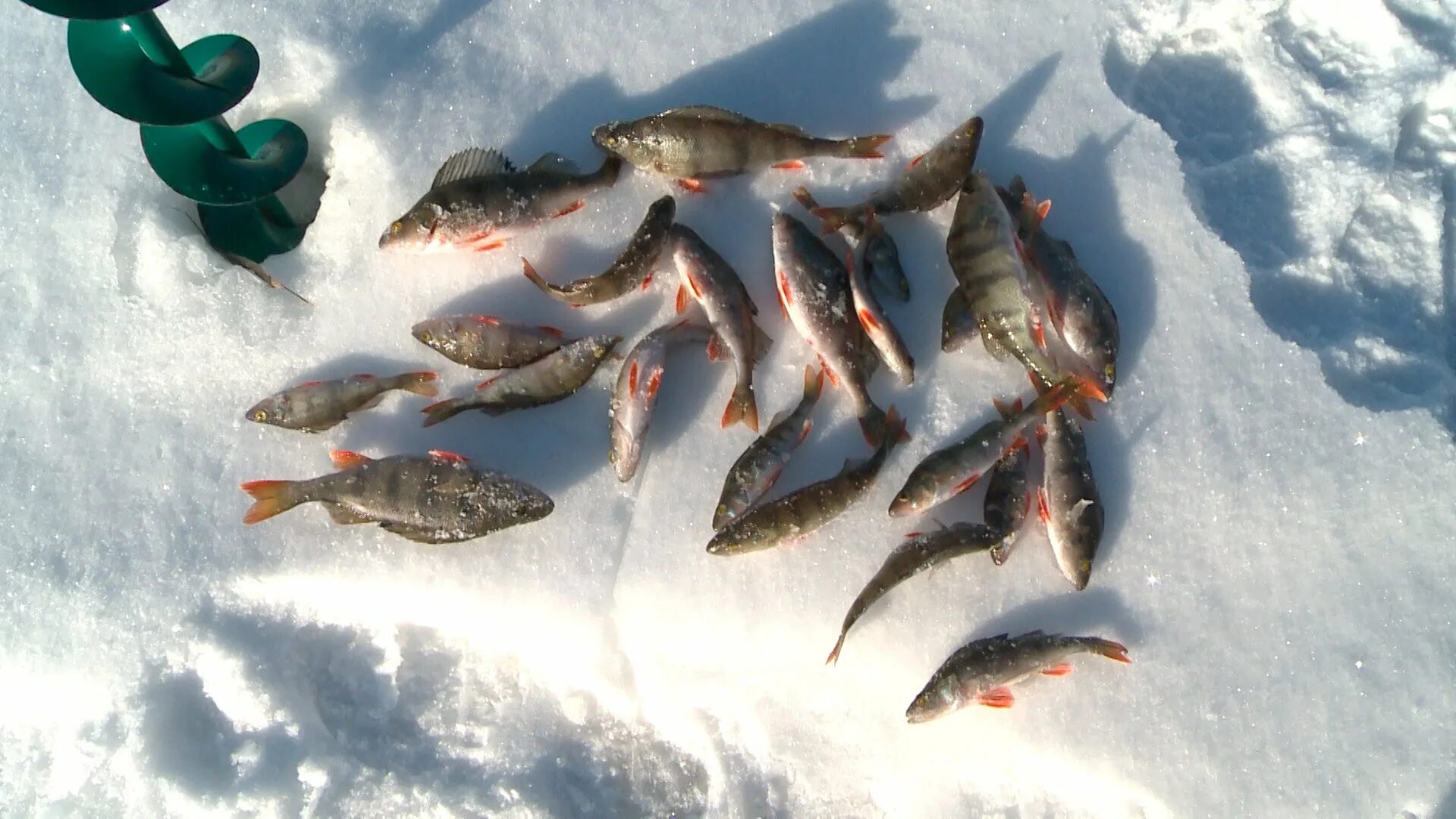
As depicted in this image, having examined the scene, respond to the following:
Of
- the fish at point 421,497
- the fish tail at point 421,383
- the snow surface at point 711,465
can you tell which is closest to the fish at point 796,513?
the snow surface at point 711,465

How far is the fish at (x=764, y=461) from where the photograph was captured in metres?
3.47

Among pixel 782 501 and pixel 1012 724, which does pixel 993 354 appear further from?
pixel 1012 724

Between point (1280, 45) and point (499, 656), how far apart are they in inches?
172

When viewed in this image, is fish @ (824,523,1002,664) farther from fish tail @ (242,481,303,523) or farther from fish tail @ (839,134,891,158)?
fish tail @ (242,481,303,523)

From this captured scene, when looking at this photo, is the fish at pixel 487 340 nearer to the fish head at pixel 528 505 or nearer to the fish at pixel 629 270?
the fish at pixel 629 270

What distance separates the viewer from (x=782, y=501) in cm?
345

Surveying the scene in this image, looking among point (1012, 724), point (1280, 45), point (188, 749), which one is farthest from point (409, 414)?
point (1280, 45)

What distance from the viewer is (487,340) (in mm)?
3576

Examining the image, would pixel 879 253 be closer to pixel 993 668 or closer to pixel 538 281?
pixel 538 281

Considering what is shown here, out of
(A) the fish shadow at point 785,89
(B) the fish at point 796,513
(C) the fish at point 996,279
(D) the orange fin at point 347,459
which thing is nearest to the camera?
(C) the fish at point 996,279

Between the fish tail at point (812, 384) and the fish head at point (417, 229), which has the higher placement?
the fish head at point (417, 229)

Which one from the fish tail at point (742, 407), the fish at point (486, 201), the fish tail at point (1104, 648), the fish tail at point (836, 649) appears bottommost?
the fish tail at point (836, 649)

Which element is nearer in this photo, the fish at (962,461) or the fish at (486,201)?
the fish at (962,461)

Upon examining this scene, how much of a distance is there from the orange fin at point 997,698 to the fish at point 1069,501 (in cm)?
50
